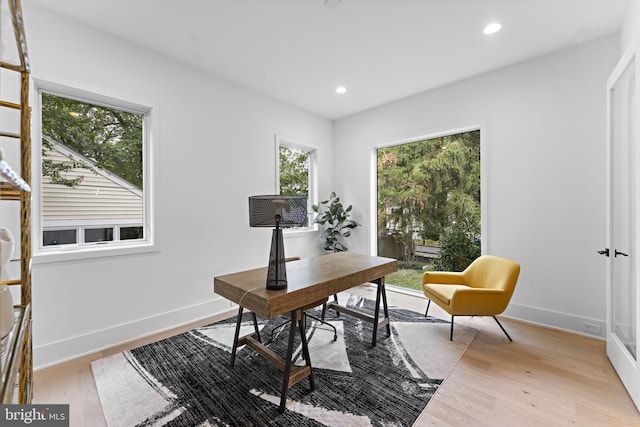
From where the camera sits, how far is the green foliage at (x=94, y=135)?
237 centimetres

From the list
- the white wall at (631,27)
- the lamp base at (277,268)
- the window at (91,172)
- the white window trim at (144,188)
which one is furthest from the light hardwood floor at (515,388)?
the white wall at (631,27)

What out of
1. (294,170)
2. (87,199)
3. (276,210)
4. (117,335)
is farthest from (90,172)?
(294,170)

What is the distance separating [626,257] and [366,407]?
2.14 meters

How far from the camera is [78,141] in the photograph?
2.50 meters

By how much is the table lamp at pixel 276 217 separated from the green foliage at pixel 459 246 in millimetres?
2513

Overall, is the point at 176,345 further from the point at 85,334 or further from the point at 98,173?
the point at 98,173

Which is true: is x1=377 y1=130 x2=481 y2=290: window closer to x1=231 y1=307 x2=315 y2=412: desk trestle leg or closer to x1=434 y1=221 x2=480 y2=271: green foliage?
x1=434 y1=221 x2=480 y2=271: green foliage

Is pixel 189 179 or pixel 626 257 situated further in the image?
pixel 189 179

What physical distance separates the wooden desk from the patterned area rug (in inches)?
5.6

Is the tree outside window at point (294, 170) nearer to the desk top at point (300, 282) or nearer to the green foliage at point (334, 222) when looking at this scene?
the green foliage at point (334, 222)

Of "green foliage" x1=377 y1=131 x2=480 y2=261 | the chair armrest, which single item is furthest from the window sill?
"green foliage" x1=377 y1=131 x2=480 y2=261

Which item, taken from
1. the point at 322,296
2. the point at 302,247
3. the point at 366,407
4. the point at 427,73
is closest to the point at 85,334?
the point at 322,296

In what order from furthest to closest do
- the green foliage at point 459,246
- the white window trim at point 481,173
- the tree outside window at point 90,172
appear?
the green foliage at point 459,246 < the white window trim at point 481,173 < the tree outside window at point 90,172

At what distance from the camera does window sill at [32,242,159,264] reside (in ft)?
7.27
